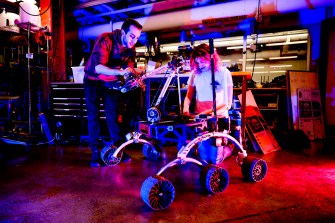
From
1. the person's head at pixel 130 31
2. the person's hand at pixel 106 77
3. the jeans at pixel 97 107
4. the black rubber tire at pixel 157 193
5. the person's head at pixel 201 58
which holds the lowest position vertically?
the black rubber tire at pixel 157 193

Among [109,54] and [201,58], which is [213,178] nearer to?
[201,58]

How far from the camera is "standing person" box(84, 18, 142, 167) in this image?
3.18 meters

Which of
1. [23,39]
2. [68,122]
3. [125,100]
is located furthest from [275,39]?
[23,39]

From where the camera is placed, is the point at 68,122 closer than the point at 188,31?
Yes

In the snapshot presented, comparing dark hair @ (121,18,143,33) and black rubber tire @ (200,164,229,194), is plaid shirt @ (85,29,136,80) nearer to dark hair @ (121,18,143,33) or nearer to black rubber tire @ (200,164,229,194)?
dark hair @ (121,18,143,33)

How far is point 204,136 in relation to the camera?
8.05 feet

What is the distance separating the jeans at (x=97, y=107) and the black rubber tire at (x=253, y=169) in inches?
68.5

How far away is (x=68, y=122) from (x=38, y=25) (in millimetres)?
2202

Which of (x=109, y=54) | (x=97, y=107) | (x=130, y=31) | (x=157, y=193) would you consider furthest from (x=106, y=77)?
(x=157, y=193)

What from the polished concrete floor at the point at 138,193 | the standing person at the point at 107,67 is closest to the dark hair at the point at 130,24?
the standing person at the point at 107,67

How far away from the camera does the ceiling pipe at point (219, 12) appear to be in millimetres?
5609

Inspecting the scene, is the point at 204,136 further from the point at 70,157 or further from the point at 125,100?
the point at 125,100

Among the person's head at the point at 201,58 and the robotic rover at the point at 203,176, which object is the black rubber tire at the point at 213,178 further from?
the person's head at the point at 201,58

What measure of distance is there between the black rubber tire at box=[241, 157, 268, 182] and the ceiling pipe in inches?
169
